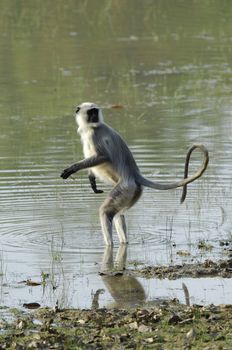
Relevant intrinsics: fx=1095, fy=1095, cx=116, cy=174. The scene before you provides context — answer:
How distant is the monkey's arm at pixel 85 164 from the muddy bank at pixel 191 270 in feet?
5.21

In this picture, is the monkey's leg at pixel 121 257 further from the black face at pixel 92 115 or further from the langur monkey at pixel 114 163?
the black face at pixel 92 115

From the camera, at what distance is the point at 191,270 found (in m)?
9.49

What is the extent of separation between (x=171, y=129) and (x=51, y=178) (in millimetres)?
3897

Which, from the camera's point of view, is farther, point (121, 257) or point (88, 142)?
Result: point (88, 142)

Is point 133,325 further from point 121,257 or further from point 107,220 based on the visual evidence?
point 107,220

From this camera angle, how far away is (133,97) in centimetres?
2016

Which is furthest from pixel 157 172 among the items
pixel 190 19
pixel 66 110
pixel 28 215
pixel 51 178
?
pixel 190 19

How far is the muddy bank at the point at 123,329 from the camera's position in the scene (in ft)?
23.7

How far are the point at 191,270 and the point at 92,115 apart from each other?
2286 mm

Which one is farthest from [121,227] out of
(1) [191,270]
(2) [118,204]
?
(1) [191,270]

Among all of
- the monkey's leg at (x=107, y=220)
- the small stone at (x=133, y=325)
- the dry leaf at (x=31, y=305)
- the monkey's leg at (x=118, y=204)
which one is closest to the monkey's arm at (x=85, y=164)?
the monkey's leg at (x=118, y=204)

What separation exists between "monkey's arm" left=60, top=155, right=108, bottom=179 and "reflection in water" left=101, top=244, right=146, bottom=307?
88 cm

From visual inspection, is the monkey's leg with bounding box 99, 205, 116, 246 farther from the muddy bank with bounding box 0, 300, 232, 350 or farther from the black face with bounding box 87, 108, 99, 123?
the muddy bank with bounding box 0, 300, 232, 350

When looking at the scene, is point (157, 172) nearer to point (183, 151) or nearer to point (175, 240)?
point (183, 151)
